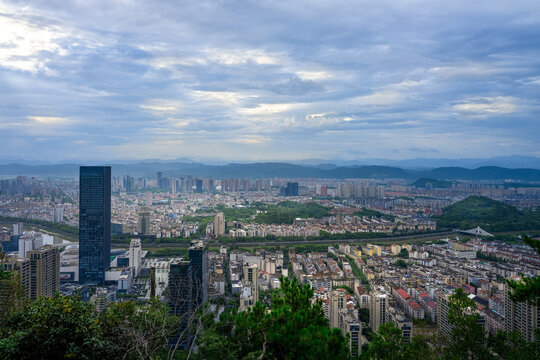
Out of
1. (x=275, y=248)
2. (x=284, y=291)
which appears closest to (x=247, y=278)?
(x=275, y=248)

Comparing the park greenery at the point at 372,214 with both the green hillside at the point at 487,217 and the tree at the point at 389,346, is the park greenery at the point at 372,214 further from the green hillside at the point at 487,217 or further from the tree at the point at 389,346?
the tree at the point at 389,346

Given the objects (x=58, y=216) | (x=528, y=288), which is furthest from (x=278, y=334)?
(x=58, y=216)

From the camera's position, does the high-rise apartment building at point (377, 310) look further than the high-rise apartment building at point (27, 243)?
No

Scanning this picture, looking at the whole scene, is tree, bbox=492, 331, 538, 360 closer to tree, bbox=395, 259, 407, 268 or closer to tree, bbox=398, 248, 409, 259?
tree, bbox=395, 259, 407, 268

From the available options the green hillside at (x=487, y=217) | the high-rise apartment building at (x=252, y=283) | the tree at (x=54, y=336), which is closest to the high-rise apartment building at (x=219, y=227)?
the high-rise apartment building at (x=252, y=283)

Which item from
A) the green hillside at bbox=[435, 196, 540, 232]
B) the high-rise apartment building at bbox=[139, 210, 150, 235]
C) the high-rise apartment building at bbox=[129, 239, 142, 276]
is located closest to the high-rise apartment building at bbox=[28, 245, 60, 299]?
the high-rise apartment building at bbox=[129, 239, 142, 276]

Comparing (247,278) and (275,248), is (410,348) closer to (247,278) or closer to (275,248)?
(247,278)

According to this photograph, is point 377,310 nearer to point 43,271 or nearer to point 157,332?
point 157,332
